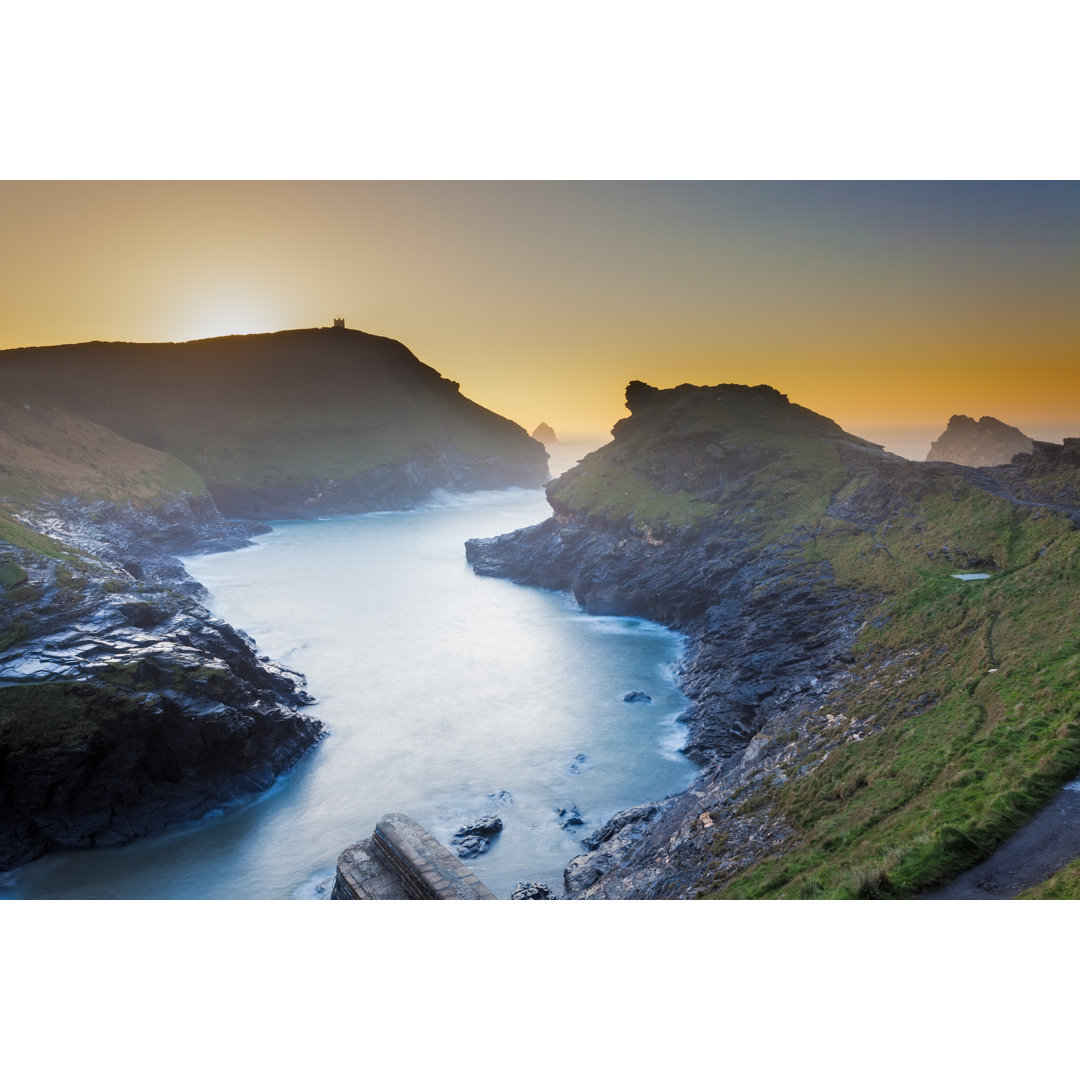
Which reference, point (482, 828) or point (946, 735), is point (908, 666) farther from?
point (482, 828)

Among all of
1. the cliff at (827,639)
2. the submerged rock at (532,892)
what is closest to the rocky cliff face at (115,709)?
the submerged rock at (532,892)

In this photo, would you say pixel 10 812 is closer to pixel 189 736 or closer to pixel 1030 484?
pixel 189 736

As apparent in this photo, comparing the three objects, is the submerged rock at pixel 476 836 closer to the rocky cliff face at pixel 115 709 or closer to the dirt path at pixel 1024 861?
the rocky cliff face at pixel 115 709

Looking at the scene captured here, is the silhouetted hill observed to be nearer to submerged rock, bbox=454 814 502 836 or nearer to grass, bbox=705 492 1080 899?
submerged rock, bbox=454 814 502 836

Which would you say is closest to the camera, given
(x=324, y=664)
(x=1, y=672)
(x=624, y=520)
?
(x=1, y=672)

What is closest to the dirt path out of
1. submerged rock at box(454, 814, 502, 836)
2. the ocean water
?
the ocean water

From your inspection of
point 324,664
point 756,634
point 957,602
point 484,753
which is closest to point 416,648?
point 324,664

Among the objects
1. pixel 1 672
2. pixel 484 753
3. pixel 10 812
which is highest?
pixel 1 672

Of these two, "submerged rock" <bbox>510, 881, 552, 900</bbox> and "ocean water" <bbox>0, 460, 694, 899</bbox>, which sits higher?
"ocean water" <bbox>0, 460, 694, 899</bbox>
